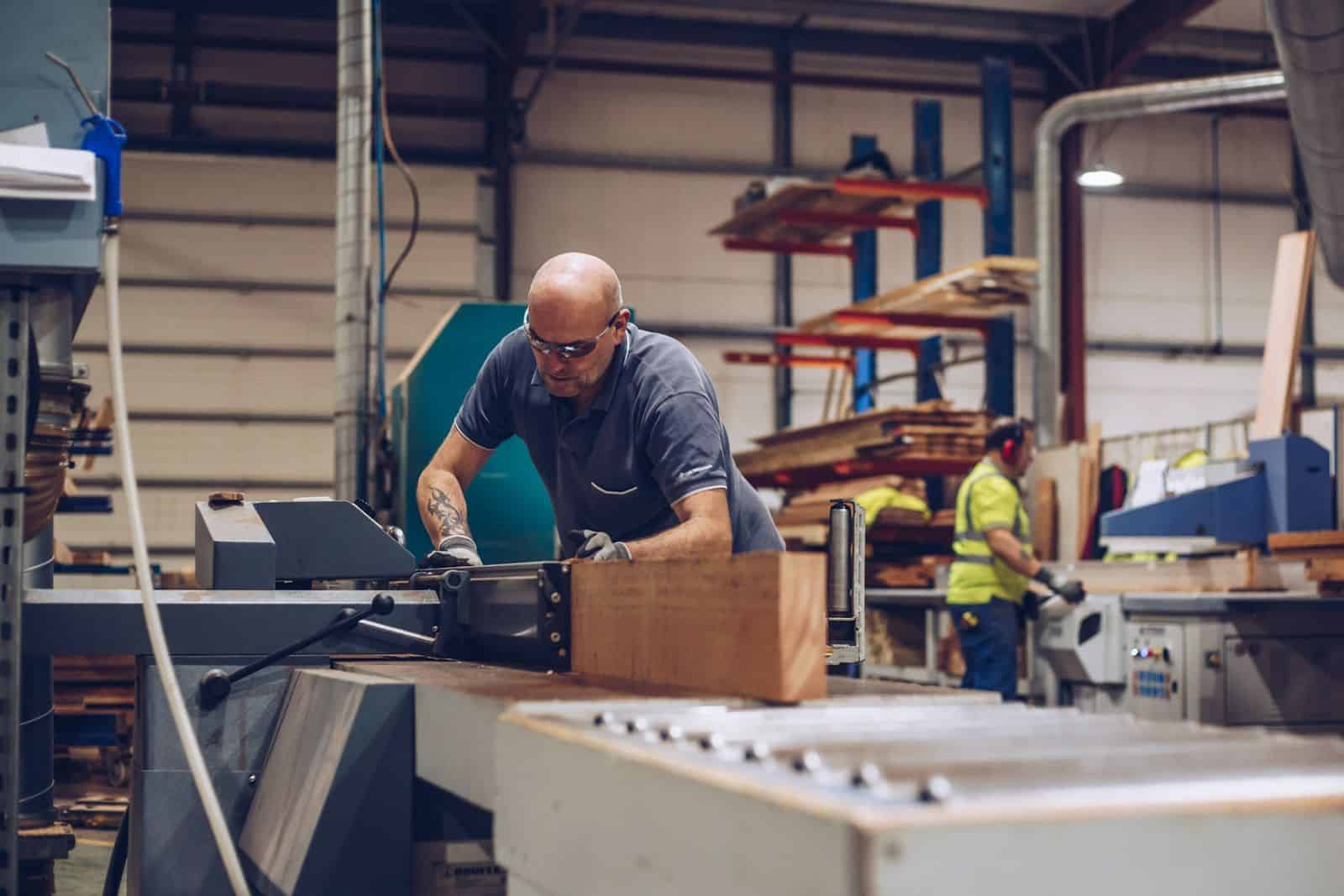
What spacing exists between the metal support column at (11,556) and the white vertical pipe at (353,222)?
2.36 meters

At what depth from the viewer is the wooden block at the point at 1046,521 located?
717 centimetres

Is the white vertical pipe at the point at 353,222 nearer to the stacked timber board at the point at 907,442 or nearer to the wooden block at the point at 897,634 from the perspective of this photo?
the stacked timber board at the point at 907,442

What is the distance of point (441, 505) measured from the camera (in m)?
2.64

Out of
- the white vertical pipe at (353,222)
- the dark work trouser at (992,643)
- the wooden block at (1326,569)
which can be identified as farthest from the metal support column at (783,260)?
the white vertical pipe at (353,222)

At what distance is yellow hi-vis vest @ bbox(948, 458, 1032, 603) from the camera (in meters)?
6.05

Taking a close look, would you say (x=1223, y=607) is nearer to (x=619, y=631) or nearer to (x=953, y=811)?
(x=619, y=631)

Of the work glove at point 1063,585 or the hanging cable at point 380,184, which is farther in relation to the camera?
the work glove at point 1063,585

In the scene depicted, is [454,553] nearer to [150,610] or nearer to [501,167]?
[150,610]

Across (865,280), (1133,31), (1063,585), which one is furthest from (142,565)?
(1133,31)

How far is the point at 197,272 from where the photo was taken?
10500mm

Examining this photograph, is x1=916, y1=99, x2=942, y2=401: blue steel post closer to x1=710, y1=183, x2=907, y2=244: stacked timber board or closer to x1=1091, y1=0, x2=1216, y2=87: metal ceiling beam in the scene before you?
x1=710, y1=183, x2=907, y2=244: stacked timber board

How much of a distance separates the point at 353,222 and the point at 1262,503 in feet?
10.8

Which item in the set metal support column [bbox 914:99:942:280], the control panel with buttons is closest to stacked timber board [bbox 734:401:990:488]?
metal support column [bbox 914:99:942:280]

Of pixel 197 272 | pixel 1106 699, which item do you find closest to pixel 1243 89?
pixel 1106 699
